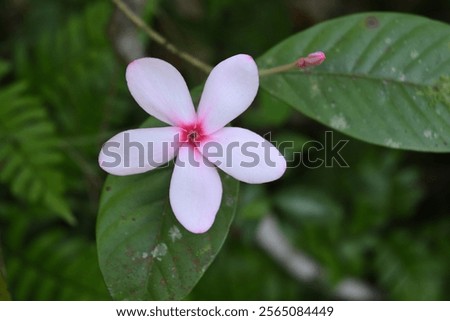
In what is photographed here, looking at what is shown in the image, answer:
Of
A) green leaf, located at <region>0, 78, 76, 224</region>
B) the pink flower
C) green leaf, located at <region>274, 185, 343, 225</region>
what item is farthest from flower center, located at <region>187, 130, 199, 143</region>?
green leaf, located at <region>274, 185, 343, 225</region>

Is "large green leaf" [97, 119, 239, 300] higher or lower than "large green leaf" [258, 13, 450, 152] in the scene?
lower

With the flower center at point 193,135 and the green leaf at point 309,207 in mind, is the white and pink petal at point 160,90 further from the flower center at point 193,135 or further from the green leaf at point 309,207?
the green leaf at point 309,207

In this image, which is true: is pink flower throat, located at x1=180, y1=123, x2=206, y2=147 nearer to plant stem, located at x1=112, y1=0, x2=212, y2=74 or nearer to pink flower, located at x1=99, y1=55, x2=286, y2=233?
pink flower, located at x1=99, y1=55, x2=286, y2=233

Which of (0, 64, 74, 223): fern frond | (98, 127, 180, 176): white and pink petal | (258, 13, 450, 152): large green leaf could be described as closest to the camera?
(98, 127, 180, 176): white and pink petal

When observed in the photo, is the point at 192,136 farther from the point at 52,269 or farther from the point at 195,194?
the point at 52,269

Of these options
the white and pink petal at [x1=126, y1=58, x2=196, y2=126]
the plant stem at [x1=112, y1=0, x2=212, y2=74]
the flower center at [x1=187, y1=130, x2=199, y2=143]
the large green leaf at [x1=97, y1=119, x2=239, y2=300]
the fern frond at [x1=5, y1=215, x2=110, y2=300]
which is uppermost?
the white and pink petal at [x1=126, y1=58, x2=196, y2=126]

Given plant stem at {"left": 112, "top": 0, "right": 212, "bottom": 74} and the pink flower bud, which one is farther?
plant stem at {"left": 112, "top": 0, "right": 212, "bottom": 74}
